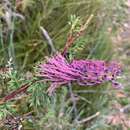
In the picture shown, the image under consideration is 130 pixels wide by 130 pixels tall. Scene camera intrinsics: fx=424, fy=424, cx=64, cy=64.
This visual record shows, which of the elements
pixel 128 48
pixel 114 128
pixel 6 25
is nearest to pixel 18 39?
pixel 6 25

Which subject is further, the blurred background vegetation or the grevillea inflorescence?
the blurred background vegetation

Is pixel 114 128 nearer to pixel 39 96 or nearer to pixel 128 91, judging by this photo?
pixel 128 91

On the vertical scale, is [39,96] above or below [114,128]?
above

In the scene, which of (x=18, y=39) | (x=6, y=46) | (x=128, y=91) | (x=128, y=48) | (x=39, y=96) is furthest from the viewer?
(x=128, y=48)

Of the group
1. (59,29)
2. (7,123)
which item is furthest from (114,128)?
(7,123)

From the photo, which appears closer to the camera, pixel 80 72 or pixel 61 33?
pixel 80 72

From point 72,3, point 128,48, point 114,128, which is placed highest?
point 72,3

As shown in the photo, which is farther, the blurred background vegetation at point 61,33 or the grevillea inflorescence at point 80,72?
the blurred background vegetation at point 61,33

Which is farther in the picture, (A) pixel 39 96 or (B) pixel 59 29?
(B) pixel 59 29

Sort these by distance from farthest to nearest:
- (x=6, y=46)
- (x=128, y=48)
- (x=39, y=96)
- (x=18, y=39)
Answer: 1. (x=128, y=48)
2. (x=18, y=39)
3. (x=6, y=46)
4. (x=39, y=96)
